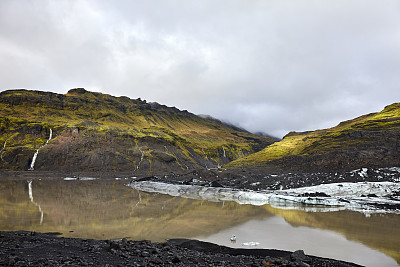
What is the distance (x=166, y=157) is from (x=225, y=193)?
81.0m

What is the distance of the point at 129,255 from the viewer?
11.6 meters

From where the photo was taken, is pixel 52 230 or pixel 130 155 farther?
pixel 130 155

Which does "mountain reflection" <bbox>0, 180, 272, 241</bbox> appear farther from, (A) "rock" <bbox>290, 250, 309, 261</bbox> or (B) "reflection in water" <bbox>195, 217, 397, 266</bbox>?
(A) "rock" <bbox>290, 250, 309, 261</bbox>

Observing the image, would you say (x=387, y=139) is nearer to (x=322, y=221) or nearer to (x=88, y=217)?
(x=322, y=221)

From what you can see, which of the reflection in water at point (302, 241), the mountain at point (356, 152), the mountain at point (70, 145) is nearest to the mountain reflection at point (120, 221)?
the reflection in water at point (302, 241)

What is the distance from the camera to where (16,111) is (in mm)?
141750

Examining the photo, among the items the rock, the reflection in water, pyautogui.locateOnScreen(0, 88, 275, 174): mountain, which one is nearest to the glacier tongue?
the reflection in water

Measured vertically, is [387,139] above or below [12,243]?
above

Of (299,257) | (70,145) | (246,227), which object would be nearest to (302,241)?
(246,227)

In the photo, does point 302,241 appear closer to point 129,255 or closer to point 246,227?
point 246,227

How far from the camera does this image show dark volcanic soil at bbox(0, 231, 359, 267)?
10.2 meters

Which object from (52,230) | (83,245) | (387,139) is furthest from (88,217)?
(387,139)

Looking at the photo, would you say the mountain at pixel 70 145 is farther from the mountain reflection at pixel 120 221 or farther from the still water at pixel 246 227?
the still water at pixel 246 227

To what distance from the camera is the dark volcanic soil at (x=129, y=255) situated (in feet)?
33.4
